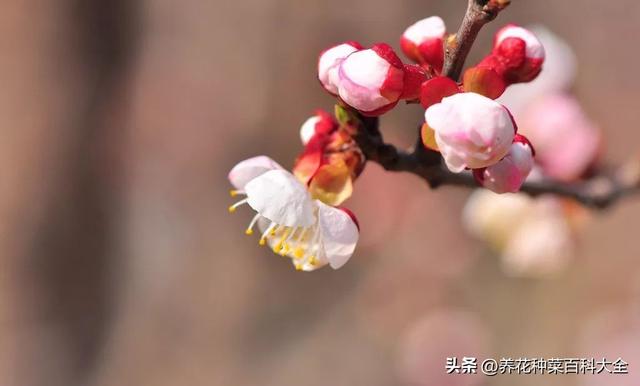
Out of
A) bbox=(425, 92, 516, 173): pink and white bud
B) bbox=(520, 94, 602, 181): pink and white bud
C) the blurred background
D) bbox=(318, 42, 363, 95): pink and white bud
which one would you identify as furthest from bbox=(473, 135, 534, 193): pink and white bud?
the blurred background

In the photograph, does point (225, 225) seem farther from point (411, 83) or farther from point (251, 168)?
point (411, 83)

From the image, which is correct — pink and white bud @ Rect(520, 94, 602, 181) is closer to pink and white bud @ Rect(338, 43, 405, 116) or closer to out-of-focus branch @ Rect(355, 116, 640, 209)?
out-of-focus branch @ Rect(355, 116, 640, 209)

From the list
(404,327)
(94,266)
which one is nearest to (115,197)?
(94,266)

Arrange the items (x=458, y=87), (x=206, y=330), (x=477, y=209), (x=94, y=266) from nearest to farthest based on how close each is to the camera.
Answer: (x=458, y=87), (x=477, y=209), (x=206, y=330), (x=94, y=266)

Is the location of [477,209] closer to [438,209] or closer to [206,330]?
[438,209]

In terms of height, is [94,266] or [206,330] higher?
Answer: [94,266]

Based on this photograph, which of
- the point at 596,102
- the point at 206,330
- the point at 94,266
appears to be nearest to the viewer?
the point at 596,102
